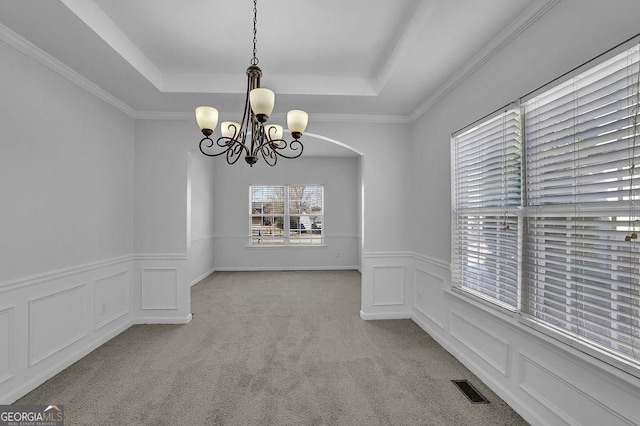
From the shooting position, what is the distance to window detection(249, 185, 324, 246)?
24.5 ft

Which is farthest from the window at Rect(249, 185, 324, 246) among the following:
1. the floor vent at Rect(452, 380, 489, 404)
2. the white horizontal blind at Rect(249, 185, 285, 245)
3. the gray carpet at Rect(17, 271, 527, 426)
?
the floor vent at Rect(452, 380, 489, 404)

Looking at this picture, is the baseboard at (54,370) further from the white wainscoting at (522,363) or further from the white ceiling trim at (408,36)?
the white ceiling trim at (408,36)

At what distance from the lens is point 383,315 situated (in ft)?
13.2

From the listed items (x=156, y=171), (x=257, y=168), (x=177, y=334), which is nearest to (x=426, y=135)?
(x=156, y=171)

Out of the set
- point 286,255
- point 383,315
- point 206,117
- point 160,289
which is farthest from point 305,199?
point 206,117

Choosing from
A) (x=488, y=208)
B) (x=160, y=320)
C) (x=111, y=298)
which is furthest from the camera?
(x=160, y=320)

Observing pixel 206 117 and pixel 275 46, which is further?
pixel 275 46

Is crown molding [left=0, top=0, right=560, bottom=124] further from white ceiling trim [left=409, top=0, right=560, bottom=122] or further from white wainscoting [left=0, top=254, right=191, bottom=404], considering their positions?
white wainscoting [left=0, top=254, right=191, bottom=404]

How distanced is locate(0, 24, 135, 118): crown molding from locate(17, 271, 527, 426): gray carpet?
2.50m

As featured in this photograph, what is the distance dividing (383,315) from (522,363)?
2.04 m

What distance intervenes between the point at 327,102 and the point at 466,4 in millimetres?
1775
